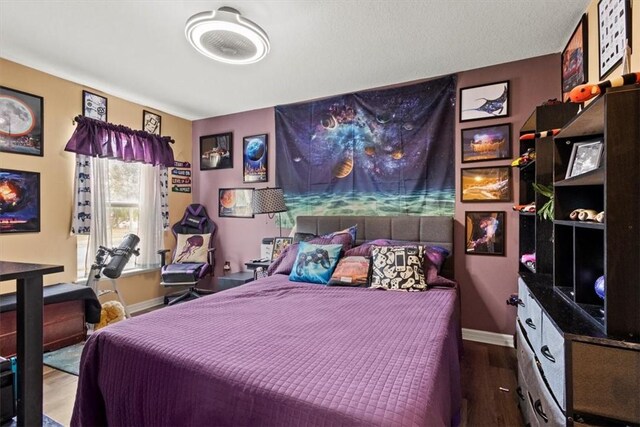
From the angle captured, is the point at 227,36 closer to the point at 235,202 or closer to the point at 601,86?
the point at 601,86

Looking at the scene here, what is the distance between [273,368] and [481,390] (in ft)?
5.66

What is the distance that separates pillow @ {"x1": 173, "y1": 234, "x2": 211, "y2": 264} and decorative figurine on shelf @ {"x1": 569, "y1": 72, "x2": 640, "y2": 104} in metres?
3.98

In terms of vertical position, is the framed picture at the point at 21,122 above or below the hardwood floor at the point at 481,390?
above

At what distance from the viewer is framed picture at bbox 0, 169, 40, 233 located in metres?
2.71

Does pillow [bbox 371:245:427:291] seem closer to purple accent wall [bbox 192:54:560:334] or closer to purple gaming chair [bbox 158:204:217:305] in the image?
purple accent wall [bbox 192:54:560:334]

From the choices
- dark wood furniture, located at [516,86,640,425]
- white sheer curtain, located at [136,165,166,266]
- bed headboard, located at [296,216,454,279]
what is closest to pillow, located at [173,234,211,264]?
white sheer curtain, located at [136,165,166,266]

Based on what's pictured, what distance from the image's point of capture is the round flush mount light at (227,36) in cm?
197

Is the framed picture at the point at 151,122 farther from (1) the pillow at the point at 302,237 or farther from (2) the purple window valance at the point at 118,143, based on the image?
(1) the pillow at the point at 302,237

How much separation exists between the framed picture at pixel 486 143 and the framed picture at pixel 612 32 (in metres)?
1.01

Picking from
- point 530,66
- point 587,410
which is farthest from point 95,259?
point 530,66

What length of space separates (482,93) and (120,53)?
3.20m

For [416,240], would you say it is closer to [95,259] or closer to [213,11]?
[213,11]

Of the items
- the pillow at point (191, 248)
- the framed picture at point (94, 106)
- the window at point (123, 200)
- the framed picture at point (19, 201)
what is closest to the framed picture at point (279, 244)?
the pillow at point (191, 248)

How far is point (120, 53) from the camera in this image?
2633 mm
